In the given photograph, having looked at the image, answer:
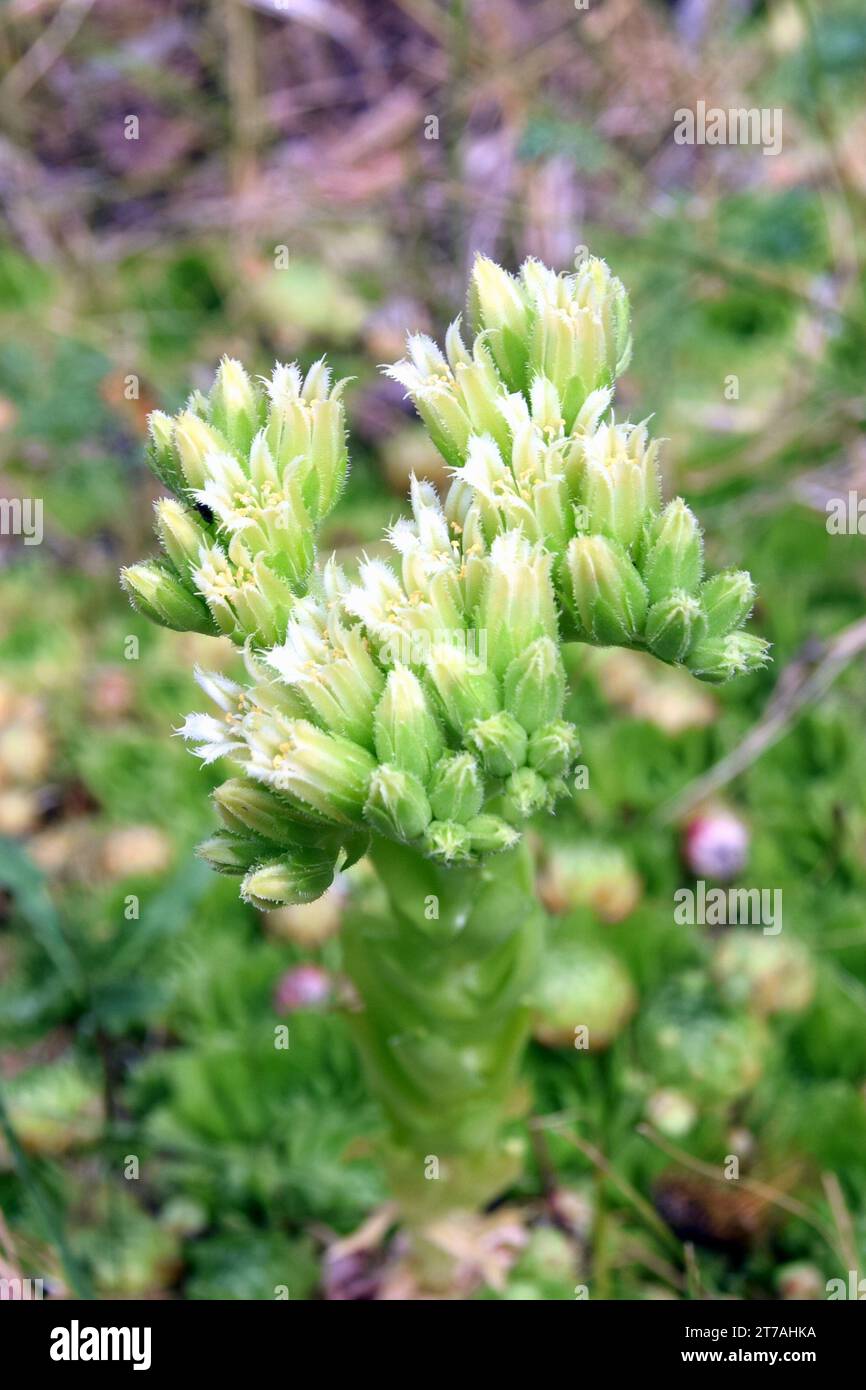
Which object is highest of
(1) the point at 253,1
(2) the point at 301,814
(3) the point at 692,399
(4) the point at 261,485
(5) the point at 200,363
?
(1) the point at 253,1

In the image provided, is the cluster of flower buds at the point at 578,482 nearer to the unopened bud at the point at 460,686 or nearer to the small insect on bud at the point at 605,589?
the small insect on bud at the point at 605,589

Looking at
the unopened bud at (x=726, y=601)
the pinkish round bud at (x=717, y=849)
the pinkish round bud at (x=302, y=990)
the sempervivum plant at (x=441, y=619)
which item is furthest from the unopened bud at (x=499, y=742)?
the pinkish round bud at (x=717, y=849)

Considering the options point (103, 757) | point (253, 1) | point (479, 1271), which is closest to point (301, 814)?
point (479, 1271)

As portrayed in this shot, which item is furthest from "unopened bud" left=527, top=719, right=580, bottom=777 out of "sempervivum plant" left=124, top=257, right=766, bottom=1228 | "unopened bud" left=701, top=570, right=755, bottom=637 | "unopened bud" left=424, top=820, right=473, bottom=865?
"unopened bud" left=701, top=570, right=755, bottom=637

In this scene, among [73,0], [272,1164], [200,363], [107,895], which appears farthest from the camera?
[73,0]

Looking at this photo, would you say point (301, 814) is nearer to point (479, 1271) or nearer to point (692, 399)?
point (479, 1271)
